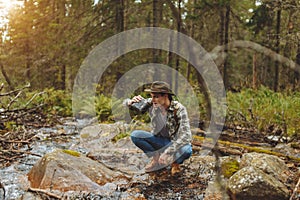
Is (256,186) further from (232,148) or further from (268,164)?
(232,148)

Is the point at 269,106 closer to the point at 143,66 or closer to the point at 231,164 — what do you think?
the point at 231,164

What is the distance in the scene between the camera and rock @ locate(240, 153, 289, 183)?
14.1 ft

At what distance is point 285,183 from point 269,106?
18.7ft

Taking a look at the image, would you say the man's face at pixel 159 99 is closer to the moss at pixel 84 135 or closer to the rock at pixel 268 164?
the rock at pixel 268 164

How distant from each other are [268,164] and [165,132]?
1553 mm

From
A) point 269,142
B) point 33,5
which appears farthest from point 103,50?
point 269,142

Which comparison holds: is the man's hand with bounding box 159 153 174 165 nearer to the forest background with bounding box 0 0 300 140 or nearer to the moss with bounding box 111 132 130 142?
the moss with bounding box 111 132 130 142

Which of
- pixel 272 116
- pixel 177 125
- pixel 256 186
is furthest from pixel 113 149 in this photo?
pixel 272 116

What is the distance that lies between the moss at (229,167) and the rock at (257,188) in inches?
36.0

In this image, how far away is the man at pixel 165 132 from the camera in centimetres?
464

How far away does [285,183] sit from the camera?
4.26m

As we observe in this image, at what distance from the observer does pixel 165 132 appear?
5.07 metres

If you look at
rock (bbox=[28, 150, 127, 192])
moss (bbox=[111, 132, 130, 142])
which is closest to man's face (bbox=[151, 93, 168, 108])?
rock (bbox=[28, 150, 127, 192])

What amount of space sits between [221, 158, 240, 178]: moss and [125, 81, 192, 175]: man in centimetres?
58
